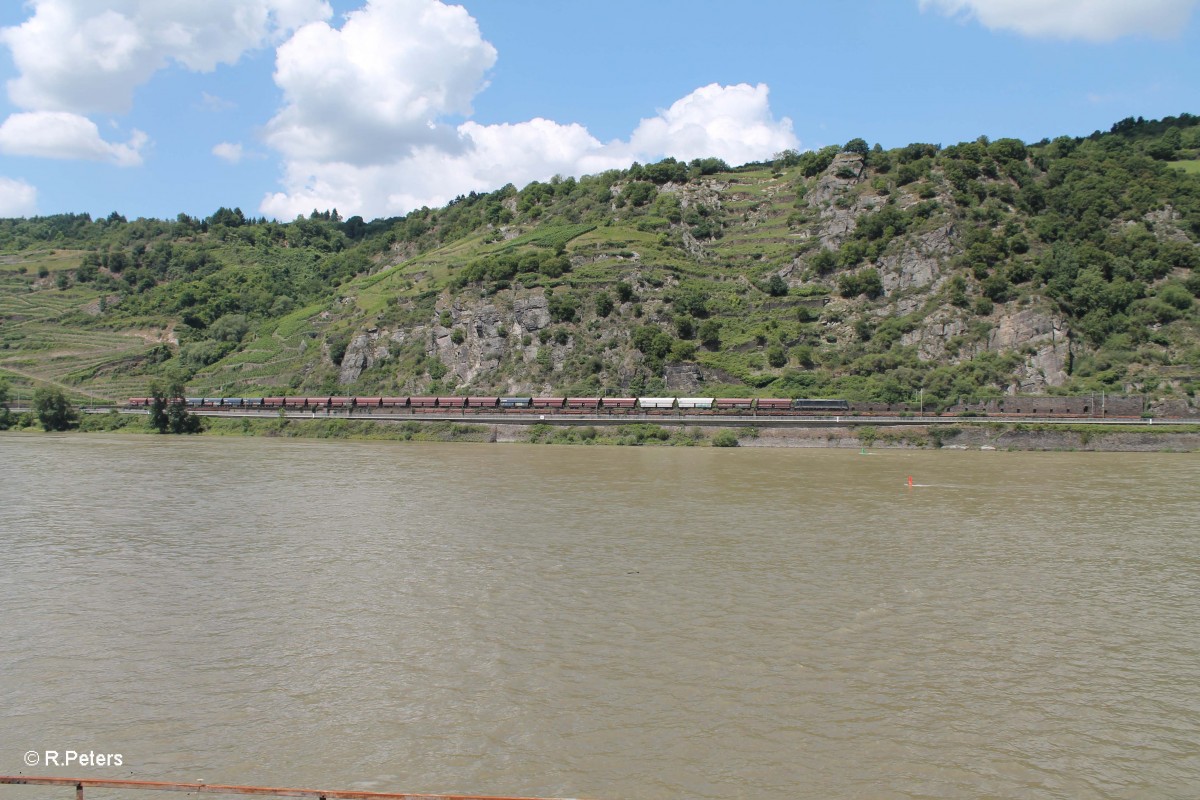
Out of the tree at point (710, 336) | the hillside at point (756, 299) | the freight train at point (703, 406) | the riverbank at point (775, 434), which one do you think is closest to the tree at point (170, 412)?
the riverbank at point (775, 434)

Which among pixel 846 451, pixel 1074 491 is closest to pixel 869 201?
pixel 846 451

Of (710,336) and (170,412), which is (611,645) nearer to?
(710,336)

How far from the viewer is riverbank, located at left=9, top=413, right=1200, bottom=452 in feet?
195

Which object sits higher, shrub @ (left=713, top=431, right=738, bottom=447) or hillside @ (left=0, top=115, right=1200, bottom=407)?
hillside @ (left=0, top=115, right=1200, bottom=407)

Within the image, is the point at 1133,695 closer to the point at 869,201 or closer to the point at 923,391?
the point at 923,391

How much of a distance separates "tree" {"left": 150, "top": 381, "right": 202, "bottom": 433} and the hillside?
21.2 m

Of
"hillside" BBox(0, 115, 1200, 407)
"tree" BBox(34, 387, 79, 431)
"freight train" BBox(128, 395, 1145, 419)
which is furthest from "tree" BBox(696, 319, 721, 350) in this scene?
"tree" BBox(34, 387, 79, 431)

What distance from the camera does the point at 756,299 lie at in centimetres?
9588

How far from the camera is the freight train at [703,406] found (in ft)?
223

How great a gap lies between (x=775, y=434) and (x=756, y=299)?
112 ft

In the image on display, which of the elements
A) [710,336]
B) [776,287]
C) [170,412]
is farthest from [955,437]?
[170,412]

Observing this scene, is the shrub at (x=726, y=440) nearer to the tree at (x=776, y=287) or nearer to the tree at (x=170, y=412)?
the tree at (x=776, y=287)

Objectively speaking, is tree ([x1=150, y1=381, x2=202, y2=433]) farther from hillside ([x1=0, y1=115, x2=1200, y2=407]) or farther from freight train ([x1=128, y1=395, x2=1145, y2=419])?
hillside ([x1=0, y1=115, x2=1200, y2=407])

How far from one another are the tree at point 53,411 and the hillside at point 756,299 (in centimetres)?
2106
